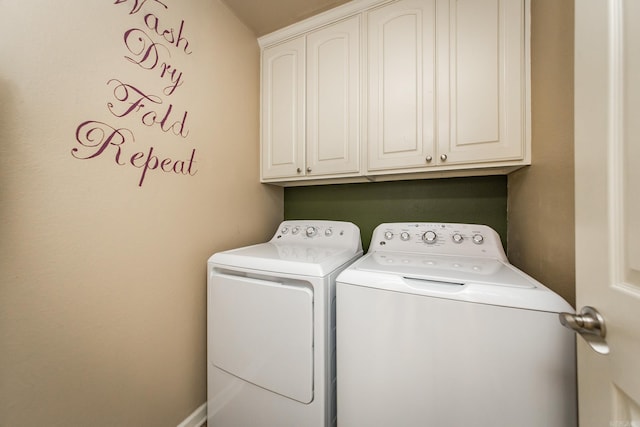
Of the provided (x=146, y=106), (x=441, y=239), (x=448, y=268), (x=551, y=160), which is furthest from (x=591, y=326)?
(x=146, y=106)

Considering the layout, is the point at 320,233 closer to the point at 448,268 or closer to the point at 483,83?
the point at 448,268

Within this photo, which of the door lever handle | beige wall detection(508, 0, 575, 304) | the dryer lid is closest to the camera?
the door lever handle

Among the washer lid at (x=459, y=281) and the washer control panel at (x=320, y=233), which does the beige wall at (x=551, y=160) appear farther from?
the washer control panel at (x=320, y=233)

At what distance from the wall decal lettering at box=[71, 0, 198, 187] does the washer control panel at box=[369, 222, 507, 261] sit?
3.92ft

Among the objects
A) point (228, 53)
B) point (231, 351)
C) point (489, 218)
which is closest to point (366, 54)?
point (228, 53)

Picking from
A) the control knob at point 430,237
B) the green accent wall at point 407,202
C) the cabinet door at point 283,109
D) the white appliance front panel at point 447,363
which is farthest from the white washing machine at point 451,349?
the cabinet door at point 283,109

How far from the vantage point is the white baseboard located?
1.22 m

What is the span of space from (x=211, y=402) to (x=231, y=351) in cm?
35

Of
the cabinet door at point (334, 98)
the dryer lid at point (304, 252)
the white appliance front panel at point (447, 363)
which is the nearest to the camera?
the white appliance front panel at point (447, 363)

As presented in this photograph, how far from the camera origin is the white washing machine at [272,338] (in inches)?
38.1

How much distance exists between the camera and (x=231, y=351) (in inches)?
45.4

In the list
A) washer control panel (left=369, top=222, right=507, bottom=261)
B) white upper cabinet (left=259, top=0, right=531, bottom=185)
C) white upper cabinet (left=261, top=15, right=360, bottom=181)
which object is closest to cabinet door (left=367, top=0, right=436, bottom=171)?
white upper cabinet (left=259, top=0, right=531, bottom=185)

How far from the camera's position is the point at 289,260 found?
1088mm

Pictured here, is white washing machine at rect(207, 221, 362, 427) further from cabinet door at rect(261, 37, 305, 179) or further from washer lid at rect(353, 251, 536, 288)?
cabinet door at rect(261, 37, 305, 179)
